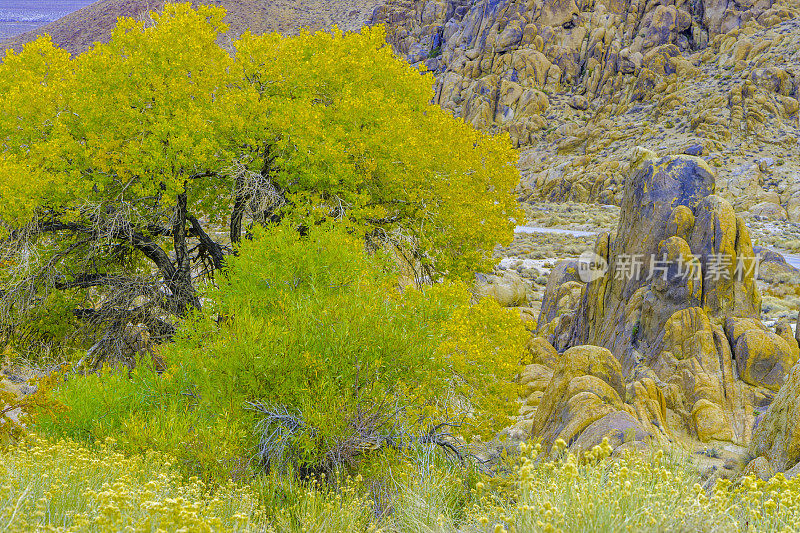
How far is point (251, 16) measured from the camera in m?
142

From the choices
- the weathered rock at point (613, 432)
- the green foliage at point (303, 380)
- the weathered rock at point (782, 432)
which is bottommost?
the weathered rock at point (613, 432)

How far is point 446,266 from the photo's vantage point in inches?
520

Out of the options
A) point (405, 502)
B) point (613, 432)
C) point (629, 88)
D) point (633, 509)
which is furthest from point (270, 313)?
point (629, 88)

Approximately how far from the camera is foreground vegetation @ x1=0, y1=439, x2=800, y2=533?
3.23m

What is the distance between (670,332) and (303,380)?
9486 mm

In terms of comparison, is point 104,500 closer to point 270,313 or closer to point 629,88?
point 270,313

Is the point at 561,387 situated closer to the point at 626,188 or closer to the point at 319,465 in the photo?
the point at 319,465

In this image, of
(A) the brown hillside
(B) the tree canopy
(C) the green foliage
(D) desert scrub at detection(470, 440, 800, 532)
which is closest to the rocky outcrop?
(C) the green foliage

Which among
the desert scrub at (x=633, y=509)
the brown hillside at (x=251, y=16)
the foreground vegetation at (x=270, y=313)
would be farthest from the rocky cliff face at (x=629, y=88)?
the brown hillside at (x=251, y=16)

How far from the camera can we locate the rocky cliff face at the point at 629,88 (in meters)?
59.6

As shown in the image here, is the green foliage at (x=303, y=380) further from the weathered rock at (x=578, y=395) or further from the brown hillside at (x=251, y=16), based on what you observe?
the brown hillside at (x=251, y=16)

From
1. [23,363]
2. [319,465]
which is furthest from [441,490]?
[23,363]

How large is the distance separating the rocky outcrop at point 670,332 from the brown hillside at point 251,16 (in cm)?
13171

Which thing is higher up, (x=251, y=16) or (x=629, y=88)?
(x=251, y=16)
